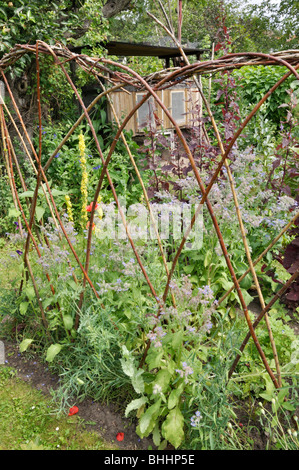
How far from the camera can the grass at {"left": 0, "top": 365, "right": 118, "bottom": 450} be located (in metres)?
1.87

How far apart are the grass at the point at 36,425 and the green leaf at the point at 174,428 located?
0.38 m

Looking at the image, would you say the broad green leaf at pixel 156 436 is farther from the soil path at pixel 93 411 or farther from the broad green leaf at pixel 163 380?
the broad green leaf at pixel 163 380

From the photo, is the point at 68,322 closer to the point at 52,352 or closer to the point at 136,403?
the point at 52,352

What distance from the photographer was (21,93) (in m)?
5.09

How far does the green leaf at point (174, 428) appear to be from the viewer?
64.5 inches

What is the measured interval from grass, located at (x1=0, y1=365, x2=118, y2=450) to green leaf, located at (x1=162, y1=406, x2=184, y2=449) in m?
0.38

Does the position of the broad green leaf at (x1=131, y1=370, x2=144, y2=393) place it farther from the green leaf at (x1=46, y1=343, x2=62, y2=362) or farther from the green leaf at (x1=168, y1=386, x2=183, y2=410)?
the green leaf at (x1=46, y1=343, x2=62, y2=362)

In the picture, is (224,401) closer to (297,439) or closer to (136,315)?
(297,439)

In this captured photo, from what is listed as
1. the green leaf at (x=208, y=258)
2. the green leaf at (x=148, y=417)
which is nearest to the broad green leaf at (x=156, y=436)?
the green leaf at (x=148, y=417)

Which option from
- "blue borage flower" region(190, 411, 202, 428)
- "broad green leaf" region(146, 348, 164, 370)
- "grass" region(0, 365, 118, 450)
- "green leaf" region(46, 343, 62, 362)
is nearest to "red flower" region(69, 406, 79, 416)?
"grass" region(0, 365, 118, 450)

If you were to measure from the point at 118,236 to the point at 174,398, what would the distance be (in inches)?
40.3

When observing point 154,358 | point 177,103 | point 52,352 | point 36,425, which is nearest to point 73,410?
point 36,425

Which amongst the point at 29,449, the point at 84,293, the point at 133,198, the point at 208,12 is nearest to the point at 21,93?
the point at 133,198

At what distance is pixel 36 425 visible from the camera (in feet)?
6.53
